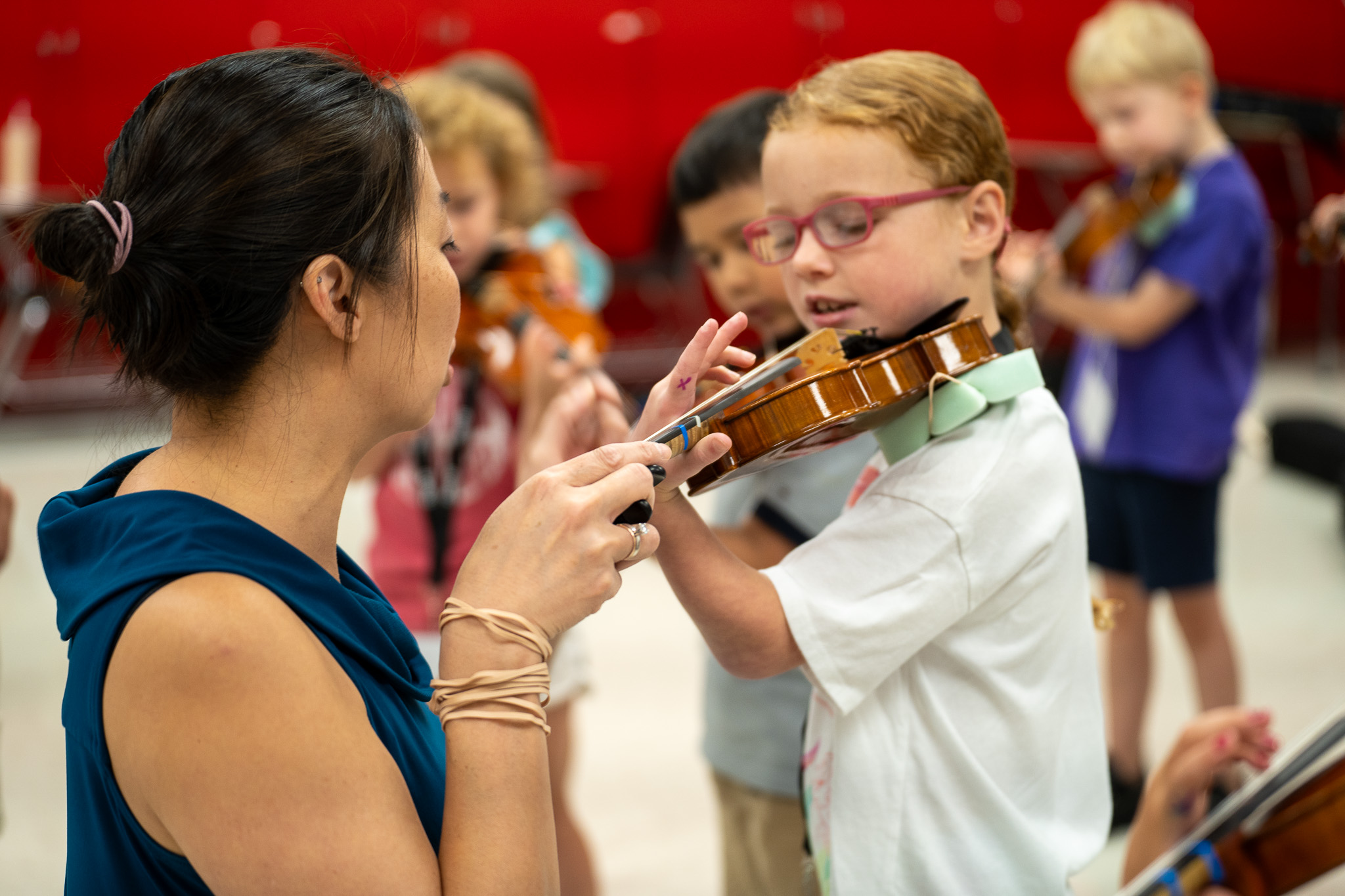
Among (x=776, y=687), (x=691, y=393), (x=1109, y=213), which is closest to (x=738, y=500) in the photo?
(x=776, y=687)

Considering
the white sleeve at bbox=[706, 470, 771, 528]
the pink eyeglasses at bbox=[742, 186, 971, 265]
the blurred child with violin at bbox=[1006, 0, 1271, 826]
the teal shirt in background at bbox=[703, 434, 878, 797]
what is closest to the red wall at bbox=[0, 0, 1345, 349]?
the blurred child with violin at bbox=[1006, 0, 1271, 826]

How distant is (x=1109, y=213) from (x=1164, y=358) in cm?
48

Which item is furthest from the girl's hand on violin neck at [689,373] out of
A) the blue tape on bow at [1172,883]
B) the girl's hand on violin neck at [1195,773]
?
the girl's hand on violin neck at [1195,773]

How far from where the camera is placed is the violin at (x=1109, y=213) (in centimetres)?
287

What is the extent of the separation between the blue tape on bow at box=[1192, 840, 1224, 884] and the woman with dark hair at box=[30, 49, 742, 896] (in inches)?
29.1

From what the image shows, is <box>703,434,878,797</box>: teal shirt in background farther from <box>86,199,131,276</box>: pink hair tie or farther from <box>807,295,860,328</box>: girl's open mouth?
<box>86,199,131,276</box>: pink hair tie

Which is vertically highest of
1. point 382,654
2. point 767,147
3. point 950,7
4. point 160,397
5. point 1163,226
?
point 950,7

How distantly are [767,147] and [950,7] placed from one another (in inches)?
250

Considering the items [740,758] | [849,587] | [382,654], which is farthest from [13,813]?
[849,587]

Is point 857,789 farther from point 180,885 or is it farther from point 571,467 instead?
point 180,885

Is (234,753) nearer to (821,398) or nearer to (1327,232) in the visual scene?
(821,398)

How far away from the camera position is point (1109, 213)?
3080mm

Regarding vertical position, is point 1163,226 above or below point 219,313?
above

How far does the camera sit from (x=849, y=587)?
1.15 meters
